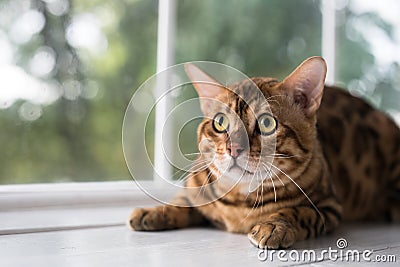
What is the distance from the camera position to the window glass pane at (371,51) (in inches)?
92.6

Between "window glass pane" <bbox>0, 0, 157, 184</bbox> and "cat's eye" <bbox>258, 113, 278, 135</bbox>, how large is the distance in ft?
2.71

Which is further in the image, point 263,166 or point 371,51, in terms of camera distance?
point 371,51

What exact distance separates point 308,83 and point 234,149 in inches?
10.9

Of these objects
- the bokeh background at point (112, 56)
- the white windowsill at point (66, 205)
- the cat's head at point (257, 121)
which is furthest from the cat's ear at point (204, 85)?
the white windowsill at point (66, 205)

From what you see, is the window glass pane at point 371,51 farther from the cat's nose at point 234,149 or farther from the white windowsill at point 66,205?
the cat's nose at point 234,149

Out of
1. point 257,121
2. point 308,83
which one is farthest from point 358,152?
point 257,121

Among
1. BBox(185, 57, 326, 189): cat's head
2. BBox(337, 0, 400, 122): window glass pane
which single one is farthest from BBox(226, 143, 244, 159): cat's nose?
BBox(337, 0, 400, 122): window glass pane

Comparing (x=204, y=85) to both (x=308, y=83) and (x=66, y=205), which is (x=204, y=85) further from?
(x=66, y=205)

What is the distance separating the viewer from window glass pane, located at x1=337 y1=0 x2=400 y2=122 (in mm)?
2352

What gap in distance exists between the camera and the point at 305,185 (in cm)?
137

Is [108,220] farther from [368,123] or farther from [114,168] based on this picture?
[368,123]

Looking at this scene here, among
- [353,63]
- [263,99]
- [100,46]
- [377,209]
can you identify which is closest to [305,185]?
[263,99]

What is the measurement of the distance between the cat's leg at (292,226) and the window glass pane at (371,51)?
A: 1.12 metres

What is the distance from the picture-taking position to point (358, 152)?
173cm
